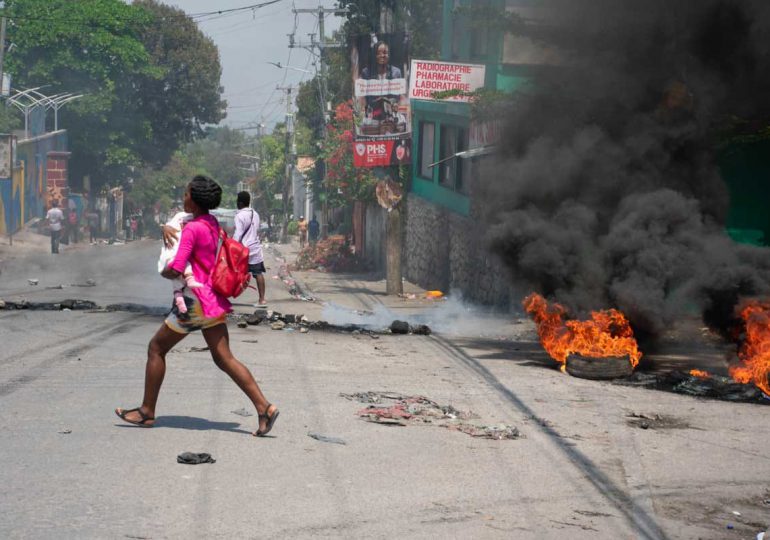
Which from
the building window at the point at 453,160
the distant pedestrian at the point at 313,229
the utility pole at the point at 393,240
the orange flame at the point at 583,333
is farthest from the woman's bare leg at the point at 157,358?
the distant pedestrian at the point at 313,229

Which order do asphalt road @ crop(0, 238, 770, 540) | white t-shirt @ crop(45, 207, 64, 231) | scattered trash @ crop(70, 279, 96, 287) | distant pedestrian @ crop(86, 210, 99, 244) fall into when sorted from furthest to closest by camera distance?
distant pedestrian @ crop(86, 210, 99, 244) → white t-shirt @ crop(45, 207, 64, 231) → scattered trash @ crop(70, 279, 96, 287) → asphalt road @ crop(0, 238, 770, 540)

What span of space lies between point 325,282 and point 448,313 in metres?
10.7

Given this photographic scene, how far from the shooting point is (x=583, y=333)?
10.7 meters

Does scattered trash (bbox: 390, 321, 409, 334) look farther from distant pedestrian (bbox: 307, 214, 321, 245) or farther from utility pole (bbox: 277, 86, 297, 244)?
utility pole (bbox: 277, 86, 297, 244)

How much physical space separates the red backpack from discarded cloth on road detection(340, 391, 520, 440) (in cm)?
162

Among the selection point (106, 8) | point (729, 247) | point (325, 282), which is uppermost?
point (106, 8)

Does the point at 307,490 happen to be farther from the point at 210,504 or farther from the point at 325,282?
the point at 325,282

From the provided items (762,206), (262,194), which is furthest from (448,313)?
(262,194)

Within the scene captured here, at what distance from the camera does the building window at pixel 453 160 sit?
81.7ft

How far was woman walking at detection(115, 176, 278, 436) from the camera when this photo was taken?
22.0 feet

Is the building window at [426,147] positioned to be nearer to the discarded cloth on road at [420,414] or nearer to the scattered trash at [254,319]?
the scattered trash at [254,319]

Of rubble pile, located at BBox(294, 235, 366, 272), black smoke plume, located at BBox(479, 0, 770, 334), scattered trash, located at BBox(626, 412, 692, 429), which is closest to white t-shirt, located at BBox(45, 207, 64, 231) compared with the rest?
rubble pile, located at BBox(294, 235, 366, 272)

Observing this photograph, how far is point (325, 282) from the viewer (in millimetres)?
29422

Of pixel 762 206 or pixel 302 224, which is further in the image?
pixel 302 224
